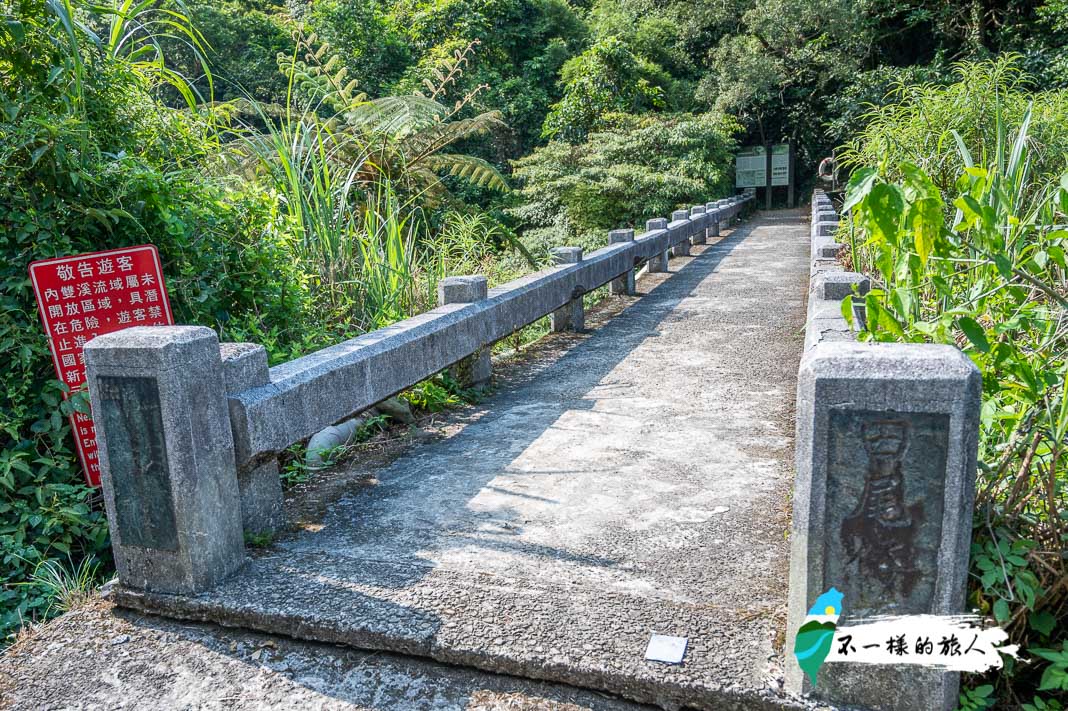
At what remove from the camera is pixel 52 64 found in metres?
3.98

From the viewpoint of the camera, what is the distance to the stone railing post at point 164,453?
269 cm

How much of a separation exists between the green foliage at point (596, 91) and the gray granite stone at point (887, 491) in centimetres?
1918

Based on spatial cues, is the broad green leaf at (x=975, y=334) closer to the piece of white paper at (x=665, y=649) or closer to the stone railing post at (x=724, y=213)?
the piece of white paper at (x=665, y=649)

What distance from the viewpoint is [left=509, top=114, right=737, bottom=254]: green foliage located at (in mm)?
16891

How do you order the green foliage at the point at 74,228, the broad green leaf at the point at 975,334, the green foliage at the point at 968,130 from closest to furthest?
1. the broad green leaf at the point at 975,334
2. the green foliage at the point at 74,228
3. the green foliage at the point at 968,130

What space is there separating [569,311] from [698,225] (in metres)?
7.08

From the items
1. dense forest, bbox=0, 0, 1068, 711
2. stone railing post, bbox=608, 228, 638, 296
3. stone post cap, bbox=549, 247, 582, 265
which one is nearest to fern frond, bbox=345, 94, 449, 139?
dense forest, bbox=0, 0, 1068, 711

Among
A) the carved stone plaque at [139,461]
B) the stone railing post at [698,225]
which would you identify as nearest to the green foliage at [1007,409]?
the carved stone plaque at [139,461]

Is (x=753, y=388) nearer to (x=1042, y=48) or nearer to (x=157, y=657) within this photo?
(x=157, y=657)

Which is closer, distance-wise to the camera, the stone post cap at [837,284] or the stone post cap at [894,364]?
the stone post cap at [894,364]

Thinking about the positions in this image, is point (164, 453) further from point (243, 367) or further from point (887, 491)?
point (887, 491)

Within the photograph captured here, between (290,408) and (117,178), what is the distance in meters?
1.64

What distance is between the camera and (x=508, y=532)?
3.17 m

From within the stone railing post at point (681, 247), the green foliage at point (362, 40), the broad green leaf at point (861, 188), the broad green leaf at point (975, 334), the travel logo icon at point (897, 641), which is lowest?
the stone railing post at point (681, 247)
